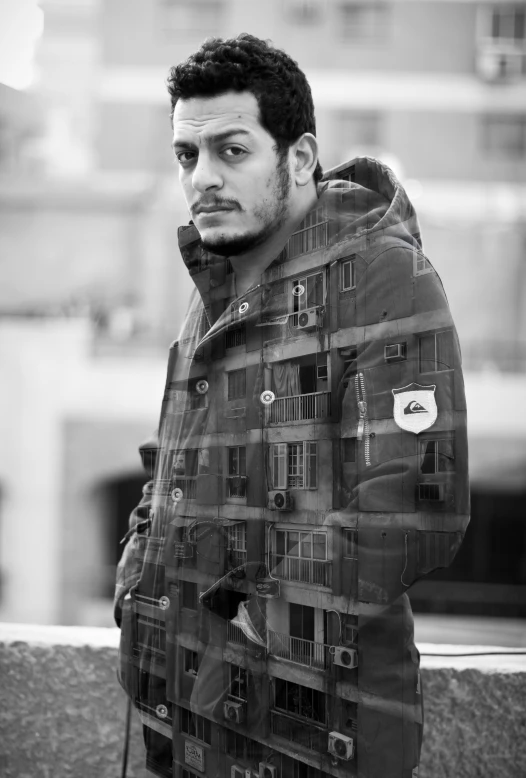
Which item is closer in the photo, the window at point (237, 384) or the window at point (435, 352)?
the window at point (435, 352)

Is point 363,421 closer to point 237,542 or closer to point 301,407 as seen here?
point 301,407

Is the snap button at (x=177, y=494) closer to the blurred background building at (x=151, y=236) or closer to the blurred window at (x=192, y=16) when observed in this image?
the blurred background building at (x=151, y=236)

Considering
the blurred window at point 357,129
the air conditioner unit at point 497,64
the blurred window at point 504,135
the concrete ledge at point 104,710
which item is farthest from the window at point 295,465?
the blurred window at point 504,135

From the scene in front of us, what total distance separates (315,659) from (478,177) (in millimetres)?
7641

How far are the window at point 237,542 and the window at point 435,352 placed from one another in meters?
0.31

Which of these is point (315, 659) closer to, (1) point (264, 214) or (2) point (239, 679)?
(2) point (239, 679)

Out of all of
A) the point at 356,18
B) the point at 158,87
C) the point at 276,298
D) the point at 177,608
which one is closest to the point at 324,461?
the point at 276,298

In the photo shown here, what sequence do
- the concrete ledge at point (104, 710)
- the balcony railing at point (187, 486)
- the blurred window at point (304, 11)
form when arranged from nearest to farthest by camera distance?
1. the balcony railing at point (187, 486)
2. the concrete ledge at point (104, 710)
3. the blurred window at point (304, 11)

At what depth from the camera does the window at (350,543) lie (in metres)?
0.91

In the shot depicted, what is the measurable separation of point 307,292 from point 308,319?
0.03 metres

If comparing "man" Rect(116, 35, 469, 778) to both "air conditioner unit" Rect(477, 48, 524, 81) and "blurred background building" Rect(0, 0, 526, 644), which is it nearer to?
"blurred background building" Rect(0, 0, 526, 644)

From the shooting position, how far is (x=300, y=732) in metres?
0.95

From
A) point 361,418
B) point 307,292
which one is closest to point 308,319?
point 307,292

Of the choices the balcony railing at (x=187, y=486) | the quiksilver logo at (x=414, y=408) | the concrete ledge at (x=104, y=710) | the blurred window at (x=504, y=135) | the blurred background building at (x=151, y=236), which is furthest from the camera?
the blurred window at (x=504, y=135)
